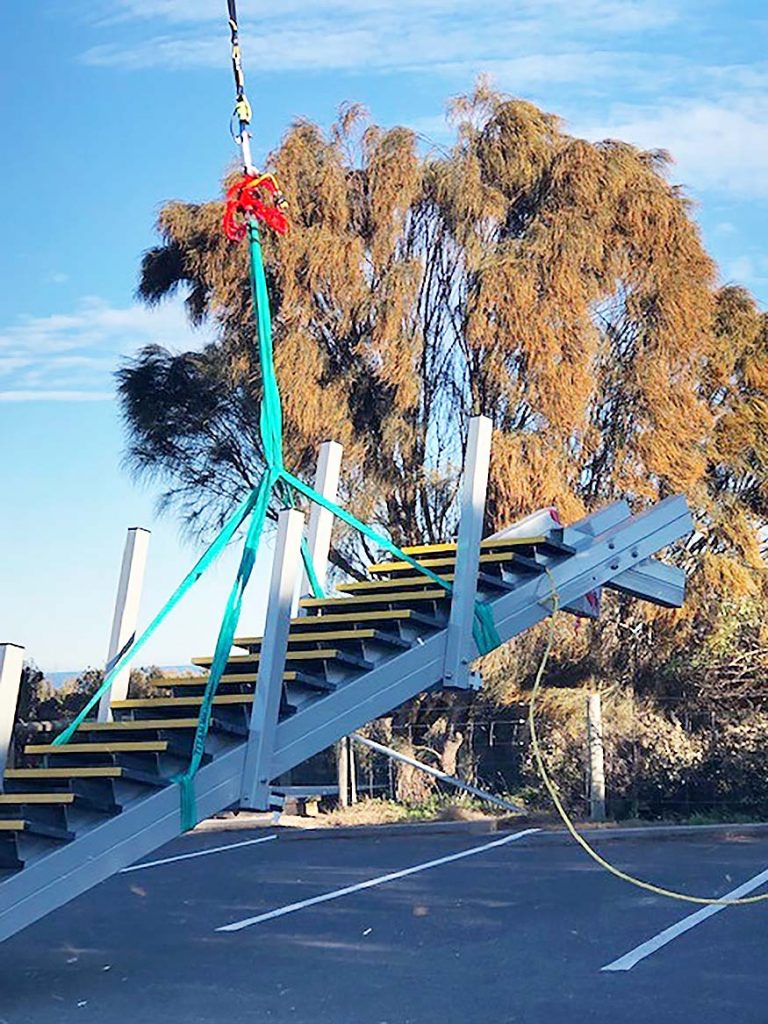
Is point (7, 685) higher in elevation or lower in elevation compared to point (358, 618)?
lower

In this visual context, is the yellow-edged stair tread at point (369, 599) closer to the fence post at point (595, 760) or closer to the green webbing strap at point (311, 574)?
the green webbing strap at point (311, 574)

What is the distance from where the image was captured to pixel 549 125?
1858 cm

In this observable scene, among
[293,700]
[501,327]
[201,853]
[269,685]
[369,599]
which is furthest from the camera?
[501,327]

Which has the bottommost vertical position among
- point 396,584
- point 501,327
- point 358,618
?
point 358,618

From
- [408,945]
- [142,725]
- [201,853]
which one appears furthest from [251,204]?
[201,853]

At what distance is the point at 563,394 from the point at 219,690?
9.23 metres

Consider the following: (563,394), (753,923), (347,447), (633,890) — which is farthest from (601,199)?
(753,923)

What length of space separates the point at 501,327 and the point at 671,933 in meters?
10.1

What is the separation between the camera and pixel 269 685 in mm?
8094

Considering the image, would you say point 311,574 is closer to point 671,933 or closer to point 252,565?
point 252,565

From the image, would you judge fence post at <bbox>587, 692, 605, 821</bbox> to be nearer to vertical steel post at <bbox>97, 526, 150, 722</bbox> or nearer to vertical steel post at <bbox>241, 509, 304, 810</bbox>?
vertical steel post at <bbox>97, 526, 150, 722</bbox>

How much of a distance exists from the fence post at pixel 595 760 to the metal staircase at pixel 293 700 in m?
5.73

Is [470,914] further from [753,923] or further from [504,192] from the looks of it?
[504,192]

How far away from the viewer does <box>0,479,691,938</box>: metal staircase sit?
25.2 feet
